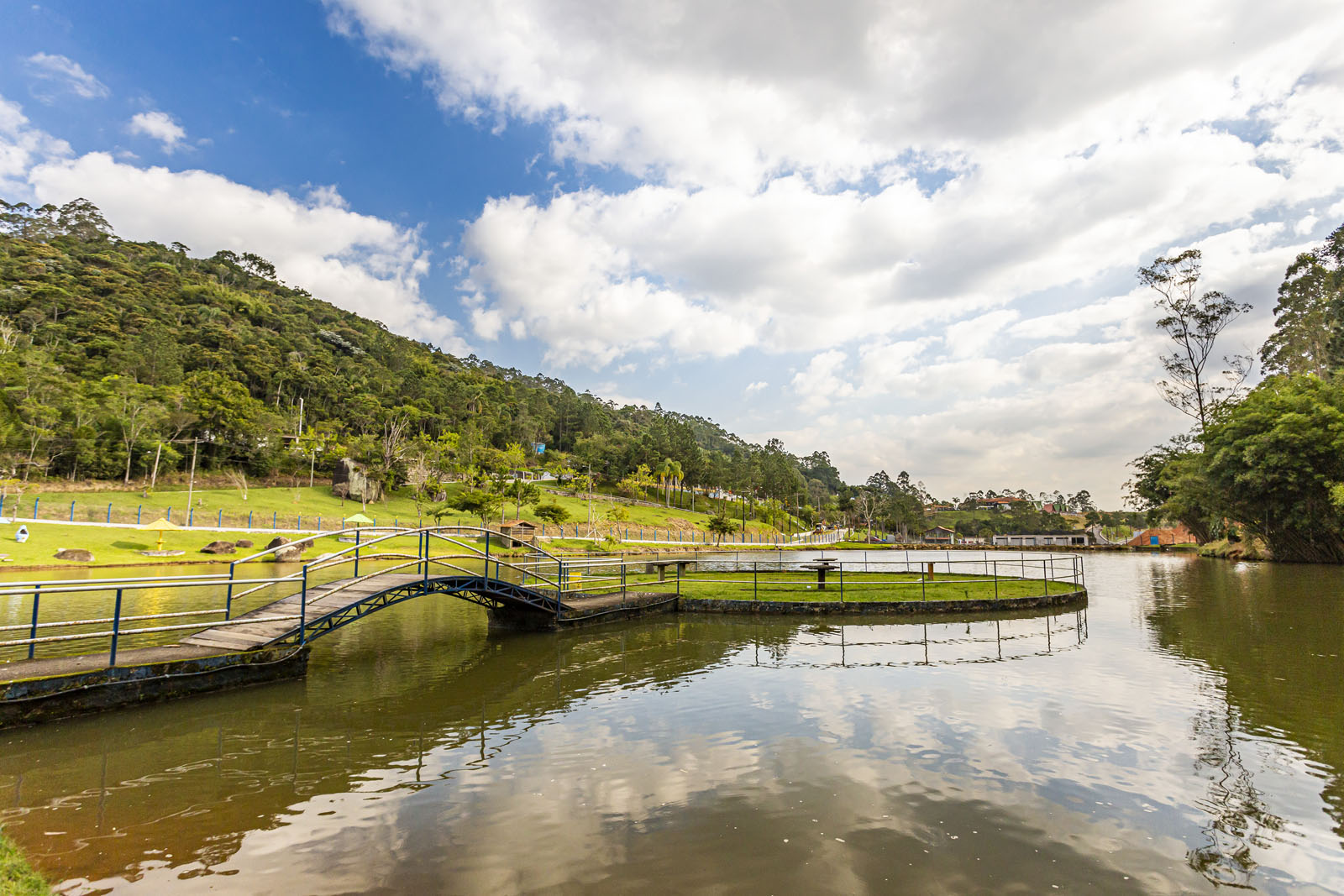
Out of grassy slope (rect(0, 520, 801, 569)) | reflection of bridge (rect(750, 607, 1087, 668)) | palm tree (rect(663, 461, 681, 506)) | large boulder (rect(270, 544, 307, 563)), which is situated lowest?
reflection of bridge (rect(750, 607, 1087, 668))

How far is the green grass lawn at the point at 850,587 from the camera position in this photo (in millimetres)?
22719

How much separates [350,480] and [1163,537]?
131210 mm

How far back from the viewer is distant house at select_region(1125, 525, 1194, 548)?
105 metres

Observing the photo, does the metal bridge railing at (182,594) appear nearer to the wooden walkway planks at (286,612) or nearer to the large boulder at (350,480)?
the wooden walkway planks at (286,612)

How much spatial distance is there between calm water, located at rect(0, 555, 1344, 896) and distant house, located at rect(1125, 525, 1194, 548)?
4526 inches

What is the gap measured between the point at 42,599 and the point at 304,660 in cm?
1774

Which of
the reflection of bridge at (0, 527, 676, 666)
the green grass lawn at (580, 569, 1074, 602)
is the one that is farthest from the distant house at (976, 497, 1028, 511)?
the reflection of bridge at (0, 527, 676, 666)

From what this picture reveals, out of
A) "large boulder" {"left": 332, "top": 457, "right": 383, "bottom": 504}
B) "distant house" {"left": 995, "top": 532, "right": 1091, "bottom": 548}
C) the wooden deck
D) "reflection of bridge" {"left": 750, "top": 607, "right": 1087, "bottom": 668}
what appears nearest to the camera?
the wooden deck

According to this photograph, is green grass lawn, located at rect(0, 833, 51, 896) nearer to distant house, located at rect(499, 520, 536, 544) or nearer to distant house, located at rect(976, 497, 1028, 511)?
distant house, located at rect(499, 520, 536, 544)

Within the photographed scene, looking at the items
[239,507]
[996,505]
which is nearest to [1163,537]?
[996,505]

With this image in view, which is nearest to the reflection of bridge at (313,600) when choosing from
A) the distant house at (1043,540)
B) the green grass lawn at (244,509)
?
the green grass lawn at (244,509)

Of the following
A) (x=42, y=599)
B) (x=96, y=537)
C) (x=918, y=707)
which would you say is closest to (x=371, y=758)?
(x=918, y=707)

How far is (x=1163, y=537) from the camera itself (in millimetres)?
108125

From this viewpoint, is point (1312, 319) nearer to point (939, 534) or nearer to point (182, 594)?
point (182, 594)
